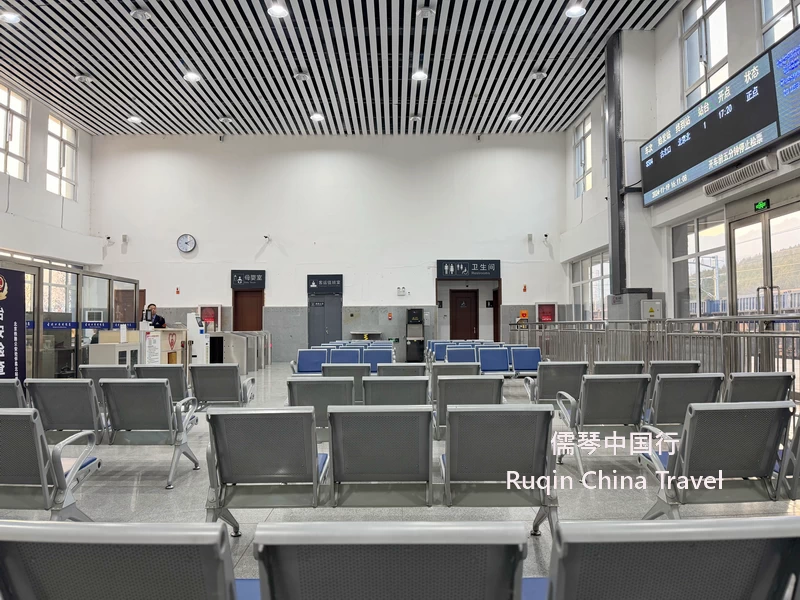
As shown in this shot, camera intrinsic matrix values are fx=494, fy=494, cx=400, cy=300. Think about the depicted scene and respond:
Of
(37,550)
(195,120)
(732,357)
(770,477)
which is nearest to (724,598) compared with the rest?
(37,550)

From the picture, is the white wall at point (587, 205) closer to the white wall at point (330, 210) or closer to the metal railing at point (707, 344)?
the white wall at point (330, 210)

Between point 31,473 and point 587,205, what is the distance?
13410mm

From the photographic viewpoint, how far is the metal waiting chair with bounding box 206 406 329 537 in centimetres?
227

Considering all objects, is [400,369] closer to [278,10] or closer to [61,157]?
[278,10]

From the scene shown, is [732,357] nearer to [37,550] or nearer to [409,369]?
[409,369]

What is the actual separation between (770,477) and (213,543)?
2616 mm

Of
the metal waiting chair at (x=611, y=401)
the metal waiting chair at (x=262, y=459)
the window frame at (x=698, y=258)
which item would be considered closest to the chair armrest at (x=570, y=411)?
the metal waiting chair at (x=611, y=401)

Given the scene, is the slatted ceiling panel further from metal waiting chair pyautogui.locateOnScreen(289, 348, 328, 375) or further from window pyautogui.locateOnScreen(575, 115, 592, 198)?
metal waiting chair pyautogui.locateOnScreen(289, 348, 328, 375)

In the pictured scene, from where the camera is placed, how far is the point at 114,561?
97 centimetres

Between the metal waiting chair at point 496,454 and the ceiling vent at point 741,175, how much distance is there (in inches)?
256

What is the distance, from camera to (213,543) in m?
0.92

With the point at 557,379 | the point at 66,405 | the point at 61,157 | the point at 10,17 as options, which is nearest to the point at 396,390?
the point at 557,379

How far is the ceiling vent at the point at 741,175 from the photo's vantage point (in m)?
6.63

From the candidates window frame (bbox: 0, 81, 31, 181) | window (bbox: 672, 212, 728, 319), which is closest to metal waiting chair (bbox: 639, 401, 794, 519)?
window (bbox: 672, 212, 728, 319)
